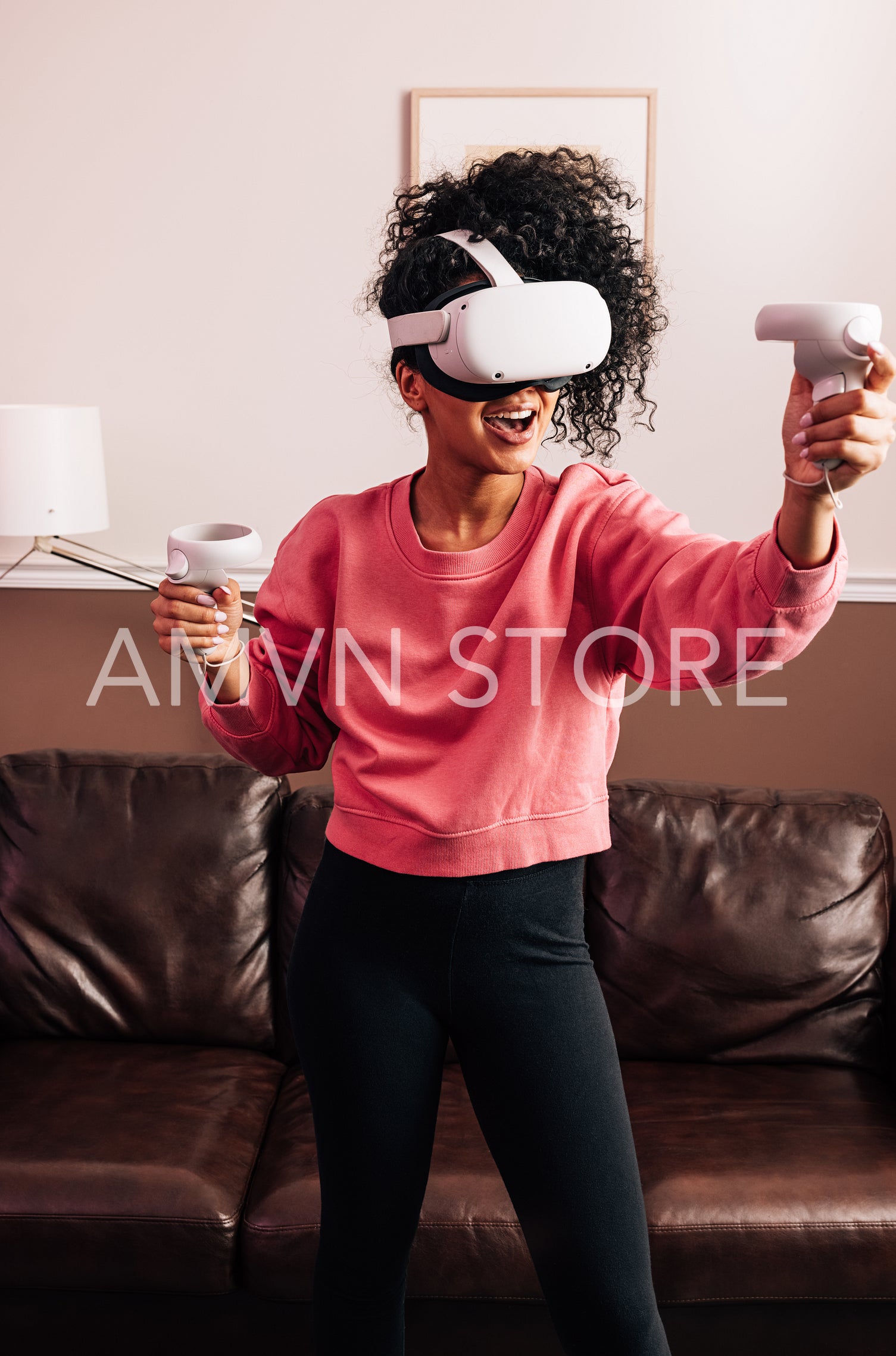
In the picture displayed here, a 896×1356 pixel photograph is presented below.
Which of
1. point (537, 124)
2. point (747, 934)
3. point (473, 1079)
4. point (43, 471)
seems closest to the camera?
point (473, 1079)

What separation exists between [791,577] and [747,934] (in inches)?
49.7

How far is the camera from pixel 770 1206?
5.14 ft

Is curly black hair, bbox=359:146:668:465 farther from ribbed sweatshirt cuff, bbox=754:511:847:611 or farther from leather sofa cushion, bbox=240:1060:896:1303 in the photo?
leather sofa cushion, bbox=240:1060:896:1303

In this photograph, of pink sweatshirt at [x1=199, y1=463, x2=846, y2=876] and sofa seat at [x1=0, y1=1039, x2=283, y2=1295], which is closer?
pink sweatshirt at [x1=199, y1=463, x2=846, y2=876]

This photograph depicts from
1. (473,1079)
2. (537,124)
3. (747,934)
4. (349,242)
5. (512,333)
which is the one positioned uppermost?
(537,124)

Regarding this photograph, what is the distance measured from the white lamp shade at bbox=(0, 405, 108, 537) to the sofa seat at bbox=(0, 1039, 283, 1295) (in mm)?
1219

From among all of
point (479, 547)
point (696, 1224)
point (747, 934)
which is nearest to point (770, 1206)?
point (696, 1224)

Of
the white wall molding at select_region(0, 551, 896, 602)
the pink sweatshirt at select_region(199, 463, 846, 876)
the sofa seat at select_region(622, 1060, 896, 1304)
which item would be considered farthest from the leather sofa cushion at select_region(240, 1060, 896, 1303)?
the white wall molding at select_region(0, 551, 896, 602)

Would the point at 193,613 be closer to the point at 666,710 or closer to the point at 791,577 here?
the point at 791,577

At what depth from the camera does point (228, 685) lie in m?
1.17

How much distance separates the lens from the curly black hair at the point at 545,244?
1.01 m

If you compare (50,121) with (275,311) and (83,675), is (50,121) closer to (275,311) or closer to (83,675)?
(275,311)

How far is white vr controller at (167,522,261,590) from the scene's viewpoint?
1.07 metres

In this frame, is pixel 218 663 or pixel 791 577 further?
pixel 218 663
